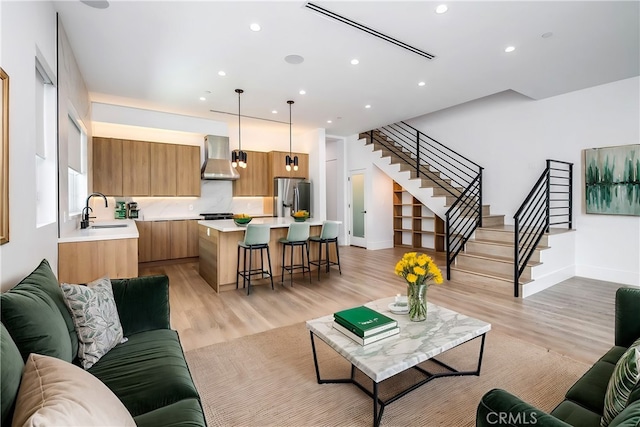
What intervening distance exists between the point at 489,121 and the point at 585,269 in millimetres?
3168

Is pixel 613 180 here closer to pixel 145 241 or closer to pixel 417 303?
pixel 417 303

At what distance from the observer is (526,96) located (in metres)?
5.45

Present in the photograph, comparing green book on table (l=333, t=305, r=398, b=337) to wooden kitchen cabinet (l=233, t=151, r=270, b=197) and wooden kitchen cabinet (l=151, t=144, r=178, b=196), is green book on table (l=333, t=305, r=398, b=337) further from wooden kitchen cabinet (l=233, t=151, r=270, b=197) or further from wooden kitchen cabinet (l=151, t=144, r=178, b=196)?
wooden kitchen cabinet (l=233, t=151, r=270, b=197)

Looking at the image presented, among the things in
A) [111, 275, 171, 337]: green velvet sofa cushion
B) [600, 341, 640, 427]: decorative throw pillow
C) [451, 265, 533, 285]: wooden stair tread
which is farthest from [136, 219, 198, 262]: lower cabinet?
[600, 341, 640, 427]: decorative throw pillow

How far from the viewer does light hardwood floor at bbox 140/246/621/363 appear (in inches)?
115

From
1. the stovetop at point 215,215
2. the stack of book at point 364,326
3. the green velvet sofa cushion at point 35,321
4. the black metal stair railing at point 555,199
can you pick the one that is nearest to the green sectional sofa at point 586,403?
the stack of book at point 364,326

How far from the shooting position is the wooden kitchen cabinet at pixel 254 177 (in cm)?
740

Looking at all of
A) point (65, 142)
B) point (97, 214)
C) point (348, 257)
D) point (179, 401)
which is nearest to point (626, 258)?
point (348, 257)

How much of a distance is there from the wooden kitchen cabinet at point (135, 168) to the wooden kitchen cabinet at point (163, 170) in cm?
11

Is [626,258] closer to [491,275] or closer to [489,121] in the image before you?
[491,275]

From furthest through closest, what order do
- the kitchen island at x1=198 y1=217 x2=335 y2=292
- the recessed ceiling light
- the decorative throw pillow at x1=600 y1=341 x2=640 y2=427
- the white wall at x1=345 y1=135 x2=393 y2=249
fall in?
the white wall at x1=345 y1=135 x2=393 y2=249 < the kitchen island at x1=198 y1=217 x2=335 y2=292 < the recessed ceiling light < the decorative throw pillow at x1=600 y1=341 x2=640 y2=427

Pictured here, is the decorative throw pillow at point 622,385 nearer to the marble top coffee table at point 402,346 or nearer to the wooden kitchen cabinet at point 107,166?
the marble top coffee table at point 402,346

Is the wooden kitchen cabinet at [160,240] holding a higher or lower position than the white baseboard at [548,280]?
higher

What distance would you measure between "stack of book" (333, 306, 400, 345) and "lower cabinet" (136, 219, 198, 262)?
525 centimetres
